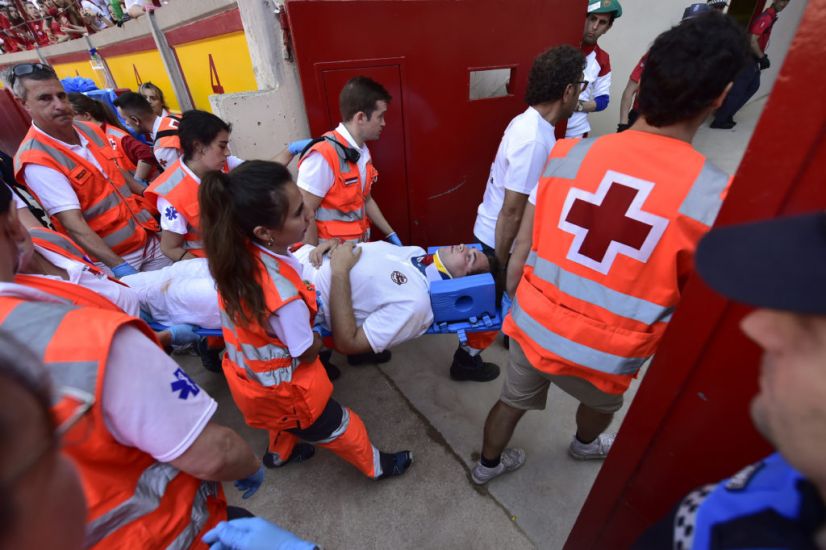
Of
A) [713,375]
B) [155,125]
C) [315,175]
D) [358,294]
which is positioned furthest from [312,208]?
[155,125]

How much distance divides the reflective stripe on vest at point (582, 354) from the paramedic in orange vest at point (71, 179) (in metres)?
2.71

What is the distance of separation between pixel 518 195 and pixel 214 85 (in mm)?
3444

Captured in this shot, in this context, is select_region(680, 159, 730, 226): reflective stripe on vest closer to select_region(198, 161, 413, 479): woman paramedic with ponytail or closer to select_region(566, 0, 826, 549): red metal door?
select_region(566, 0, 826, 549): red metal door

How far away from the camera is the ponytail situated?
1429 millimetres

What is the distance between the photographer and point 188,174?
246cm

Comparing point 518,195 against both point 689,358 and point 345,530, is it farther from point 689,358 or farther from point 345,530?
point 345,530

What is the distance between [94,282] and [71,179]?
1204mm

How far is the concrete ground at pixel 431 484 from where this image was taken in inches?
76.2

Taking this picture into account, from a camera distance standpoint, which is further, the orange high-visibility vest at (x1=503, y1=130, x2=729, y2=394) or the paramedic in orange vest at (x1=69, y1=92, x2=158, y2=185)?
the paramedic in orange vest at (x1=69, y1=92, x2=158, y2=185)

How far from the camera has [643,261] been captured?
4.00 ft

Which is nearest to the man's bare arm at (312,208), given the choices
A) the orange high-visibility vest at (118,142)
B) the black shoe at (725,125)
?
the orange high-visibility vest at (118,142)

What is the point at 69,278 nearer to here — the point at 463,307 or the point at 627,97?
the point at 463,307

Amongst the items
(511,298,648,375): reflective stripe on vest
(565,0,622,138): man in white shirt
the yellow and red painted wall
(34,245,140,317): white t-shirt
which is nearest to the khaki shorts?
(511,298,648,375): reflective stripe on vest

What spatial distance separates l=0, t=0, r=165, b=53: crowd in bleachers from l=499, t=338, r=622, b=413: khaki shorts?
18.8ft
